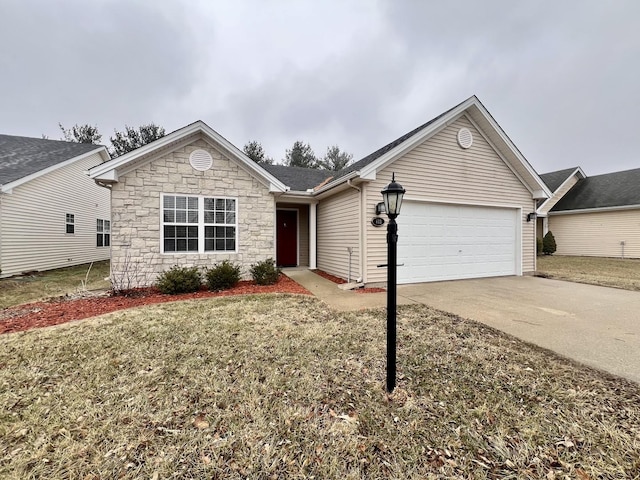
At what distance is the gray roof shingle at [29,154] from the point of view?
9898 millimetres

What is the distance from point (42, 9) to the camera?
9789 mm

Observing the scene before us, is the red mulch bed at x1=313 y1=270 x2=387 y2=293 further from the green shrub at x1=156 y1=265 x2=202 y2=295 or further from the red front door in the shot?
the green shrub at x1=156 y1=265 x2=202 y2=295

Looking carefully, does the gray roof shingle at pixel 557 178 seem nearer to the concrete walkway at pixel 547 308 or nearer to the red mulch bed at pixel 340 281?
the concrete walkway at pixel 547 308

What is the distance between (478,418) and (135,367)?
3482 mm

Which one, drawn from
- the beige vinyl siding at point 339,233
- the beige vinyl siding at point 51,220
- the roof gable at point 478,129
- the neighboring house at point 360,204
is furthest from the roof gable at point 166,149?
the beige vinyl siding at point 51,220

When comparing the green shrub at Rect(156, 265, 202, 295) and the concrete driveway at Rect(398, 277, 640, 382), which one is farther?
the green shrub at Rect(156, 265, 202, 295)

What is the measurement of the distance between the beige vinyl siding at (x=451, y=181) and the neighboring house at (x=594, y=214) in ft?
20.4

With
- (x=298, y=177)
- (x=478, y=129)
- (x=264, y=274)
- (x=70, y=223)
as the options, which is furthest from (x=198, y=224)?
(x=478, y=129)

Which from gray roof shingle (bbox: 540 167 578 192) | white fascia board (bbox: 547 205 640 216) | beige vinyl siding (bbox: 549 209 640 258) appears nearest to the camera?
white fascia board (bbox: 547 205 640 216)

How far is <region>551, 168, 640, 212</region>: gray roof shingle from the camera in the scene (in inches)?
607

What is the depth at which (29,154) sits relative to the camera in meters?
11.7

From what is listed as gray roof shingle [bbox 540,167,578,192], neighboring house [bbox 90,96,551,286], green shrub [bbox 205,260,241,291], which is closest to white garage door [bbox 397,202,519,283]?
neighboring house [bbox 90,96,551,286]

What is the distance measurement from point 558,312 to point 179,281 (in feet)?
26.6

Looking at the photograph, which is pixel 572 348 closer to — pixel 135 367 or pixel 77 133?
pixel 135 367
